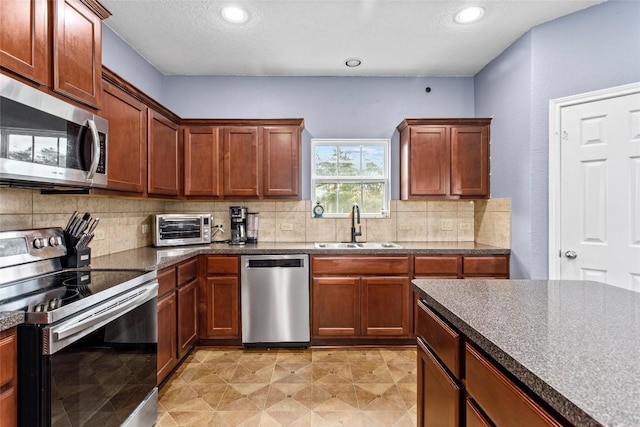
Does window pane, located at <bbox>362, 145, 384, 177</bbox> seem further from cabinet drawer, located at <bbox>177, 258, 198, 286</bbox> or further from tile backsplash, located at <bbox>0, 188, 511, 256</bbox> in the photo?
cabinet drawer, located at <bbox>177, 258, 198, 286</bbox>

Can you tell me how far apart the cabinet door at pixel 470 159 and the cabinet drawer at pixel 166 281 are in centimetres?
273

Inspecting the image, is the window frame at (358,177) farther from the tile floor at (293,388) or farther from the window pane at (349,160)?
the tile floor at (293,388)

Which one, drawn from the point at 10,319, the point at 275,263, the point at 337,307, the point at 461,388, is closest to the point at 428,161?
the point at 337,307

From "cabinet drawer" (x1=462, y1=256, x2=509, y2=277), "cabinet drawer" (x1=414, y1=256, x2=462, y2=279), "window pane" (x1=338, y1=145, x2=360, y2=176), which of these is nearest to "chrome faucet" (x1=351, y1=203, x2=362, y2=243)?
"window pane" (x1=338, y1=145, x2=360, y2=176)

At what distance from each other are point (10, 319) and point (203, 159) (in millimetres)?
2283

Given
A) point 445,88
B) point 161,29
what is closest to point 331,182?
point 445,88

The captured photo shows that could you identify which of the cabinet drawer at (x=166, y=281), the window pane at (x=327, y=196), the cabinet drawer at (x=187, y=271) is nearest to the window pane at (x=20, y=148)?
the cabinet drawer at (x=166, y=281)

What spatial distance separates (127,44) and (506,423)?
12.1 ft

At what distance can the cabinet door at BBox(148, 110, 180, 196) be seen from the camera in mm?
2670

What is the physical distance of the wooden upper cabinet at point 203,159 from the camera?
322cm

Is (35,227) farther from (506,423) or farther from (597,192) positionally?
(597,192)

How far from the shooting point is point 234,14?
8.08 feet

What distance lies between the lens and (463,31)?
2732 mm

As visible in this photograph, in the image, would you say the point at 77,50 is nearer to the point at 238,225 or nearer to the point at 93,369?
the point at 93,369
